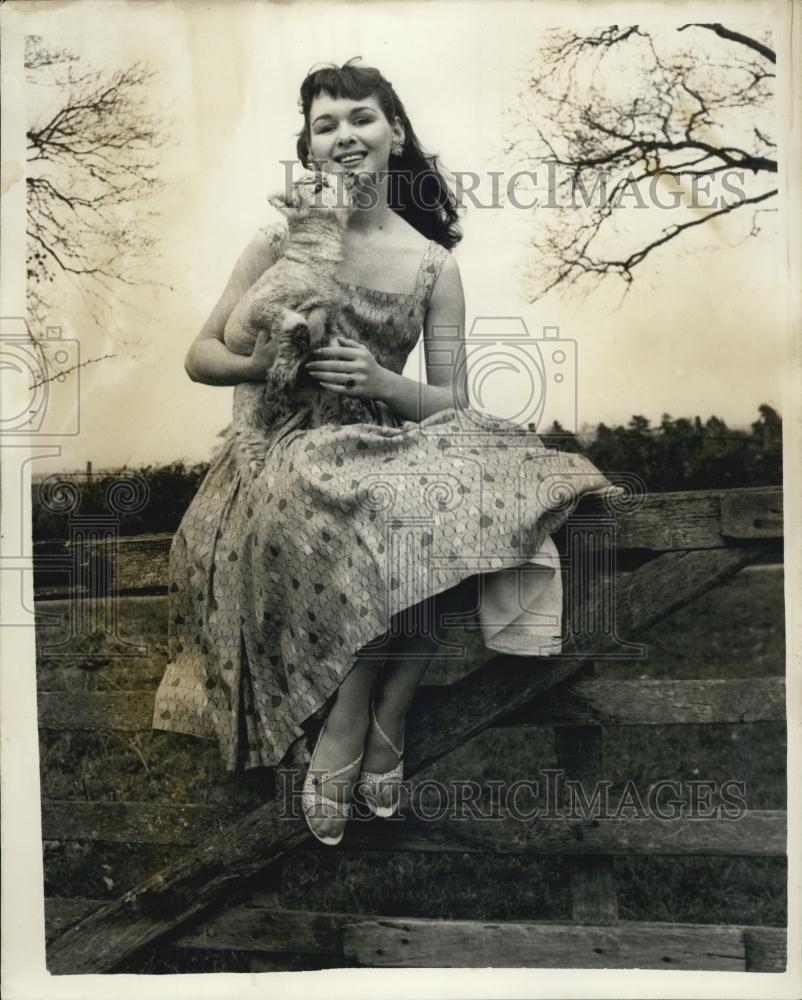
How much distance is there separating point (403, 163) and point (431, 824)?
1.82 m

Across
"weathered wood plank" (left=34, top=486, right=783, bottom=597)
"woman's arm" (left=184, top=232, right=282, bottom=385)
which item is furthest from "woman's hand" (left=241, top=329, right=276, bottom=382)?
"weathered wood plank" (left=34, top=486, right=783, bottom=597)

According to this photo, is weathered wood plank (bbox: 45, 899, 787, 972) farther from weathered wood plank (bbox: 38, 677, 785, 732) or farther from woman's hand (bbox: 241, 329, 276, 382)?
woman's hand (bbox: 241, 329, 276, 382)

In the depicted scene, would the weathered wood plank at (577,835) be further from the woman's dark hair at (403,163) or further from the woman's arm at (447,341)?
the woman's dark hair at (403,163)

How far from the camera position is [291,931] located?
10.7ft

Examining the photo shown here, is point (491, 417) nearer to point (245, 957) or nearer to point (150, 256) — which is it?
point (150, 256)

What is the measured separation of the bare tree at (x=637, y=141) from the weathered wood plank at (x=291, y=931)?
1.78m

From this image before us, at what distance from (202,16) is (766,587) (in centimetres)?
229

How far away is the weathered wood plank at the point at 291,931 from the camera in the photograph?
3184 millimetres

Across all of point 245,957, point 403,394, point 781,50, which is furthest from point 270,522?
point 781,50

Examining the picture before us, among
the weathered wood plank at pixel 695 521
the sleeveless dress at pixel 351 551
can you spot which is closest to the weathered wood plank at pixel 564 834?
the sleeveless dress at pixel 351 551

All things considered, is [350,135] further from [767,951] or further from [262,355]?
[767,951]

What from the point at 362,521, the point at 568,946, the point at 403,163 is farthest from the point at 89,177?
the point at 568,946

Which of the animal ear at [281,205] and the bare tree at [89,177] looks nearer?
the animal ear at [281,205]

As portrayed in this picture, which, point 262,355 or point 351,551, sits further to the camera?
point 262,355
